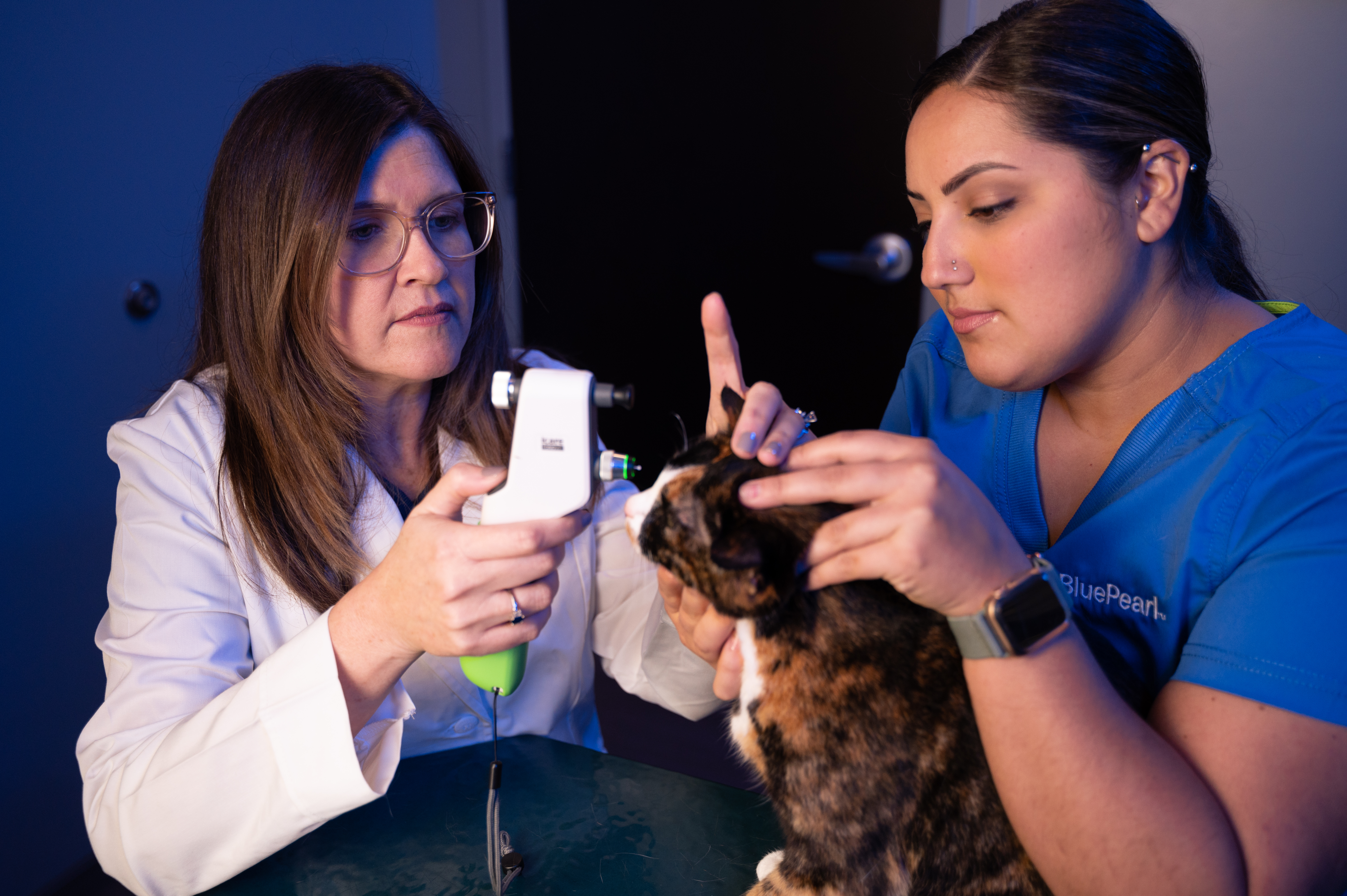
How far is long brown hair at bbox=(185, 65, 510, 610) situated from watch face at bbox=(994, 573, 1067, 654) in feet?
2.94

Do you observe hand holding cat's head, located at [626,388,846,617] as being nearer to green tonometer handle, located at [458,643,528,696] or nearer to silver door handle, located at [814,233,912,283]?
green tonometer handle, located at [458,643,528,696]

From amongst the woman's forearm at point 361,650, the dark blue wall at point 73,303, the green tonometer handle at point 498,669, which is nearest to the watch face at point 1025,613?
the green tonometer handle at point 498,669

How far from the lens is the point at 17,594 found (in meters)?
1.66

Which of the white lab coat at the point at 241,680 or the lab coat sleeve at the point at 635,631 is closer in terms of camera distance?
the white lab coat at the point at 241,680

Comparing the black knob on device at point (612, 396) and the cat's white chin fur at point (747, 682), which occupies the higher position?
the black knob on device at point (612, 396)

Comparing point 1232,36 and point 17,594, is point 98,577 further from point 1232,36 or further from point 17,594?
point 1232,36

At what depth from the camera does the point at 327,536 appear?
115cm

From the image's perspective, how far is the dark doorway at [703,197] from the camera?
2.34m

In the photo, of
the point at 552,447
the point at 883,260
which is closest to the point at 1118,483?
the point at 552,447

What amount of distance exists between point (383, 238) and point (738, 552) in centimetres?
76

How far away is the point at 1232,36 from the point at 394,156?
230 centimetres

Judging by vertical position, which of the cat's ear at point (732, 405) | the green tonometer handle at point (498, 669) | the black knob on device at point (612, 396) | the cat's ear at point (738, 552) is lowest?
the green tonometer handle at point (498, 669)

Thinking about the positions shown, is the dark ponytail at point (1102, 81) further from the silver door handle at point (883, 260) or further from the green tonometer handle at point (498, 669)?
the silver door handle at point (883, 260)

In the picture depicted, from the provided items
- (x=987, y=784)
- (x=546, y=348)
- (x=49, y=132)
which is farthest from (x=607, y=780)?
(x=546, y=348)
